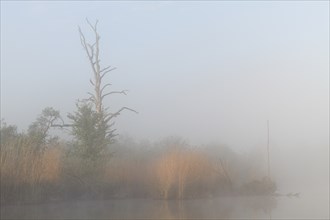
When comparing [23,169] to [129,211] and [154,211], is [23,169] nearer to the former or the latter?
[129,211]

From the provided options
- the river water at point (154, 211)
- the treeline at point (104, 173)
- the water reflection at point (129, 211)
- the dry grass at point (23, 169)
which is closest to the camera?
the river water at point (154, 211)

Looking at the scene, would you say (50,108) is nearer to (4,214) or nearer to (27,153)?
(27,153)

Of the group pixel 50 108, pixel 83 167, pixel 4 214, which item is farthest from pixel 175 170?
pixel 50 108

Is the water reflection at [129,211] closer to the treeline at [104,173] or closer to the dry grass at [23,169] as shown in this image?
the dry grass at [23,169]

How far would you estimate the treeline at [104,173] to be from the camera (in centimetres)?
1798

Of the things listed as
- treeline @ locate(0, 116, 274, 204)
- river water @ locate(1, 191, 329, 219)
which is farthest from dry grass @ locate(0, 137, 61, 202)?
river water @ locate(1, 191, 329, 219)

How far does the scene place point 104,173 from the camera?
75.2 feet

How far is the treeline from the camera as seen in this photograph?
17984 millimetres

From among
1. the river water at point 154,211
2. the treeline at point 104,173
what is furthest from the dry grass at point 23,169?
the river water at point 154,211

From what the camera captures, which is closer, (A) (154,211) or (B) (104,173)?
(A) (154,211)

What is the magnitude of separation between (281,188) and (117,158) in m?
10.7

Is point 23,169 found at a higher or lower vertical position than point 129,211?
higher

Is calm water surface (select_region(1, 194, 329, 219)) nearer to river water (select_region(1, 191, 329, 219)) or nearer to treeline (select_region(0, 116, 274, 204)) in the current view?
river water (select_region(1, 191, 329, 219))

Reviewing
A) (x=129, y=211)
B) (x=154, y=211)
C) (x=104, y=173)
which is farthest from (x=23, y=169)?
(x=104, y=173)
